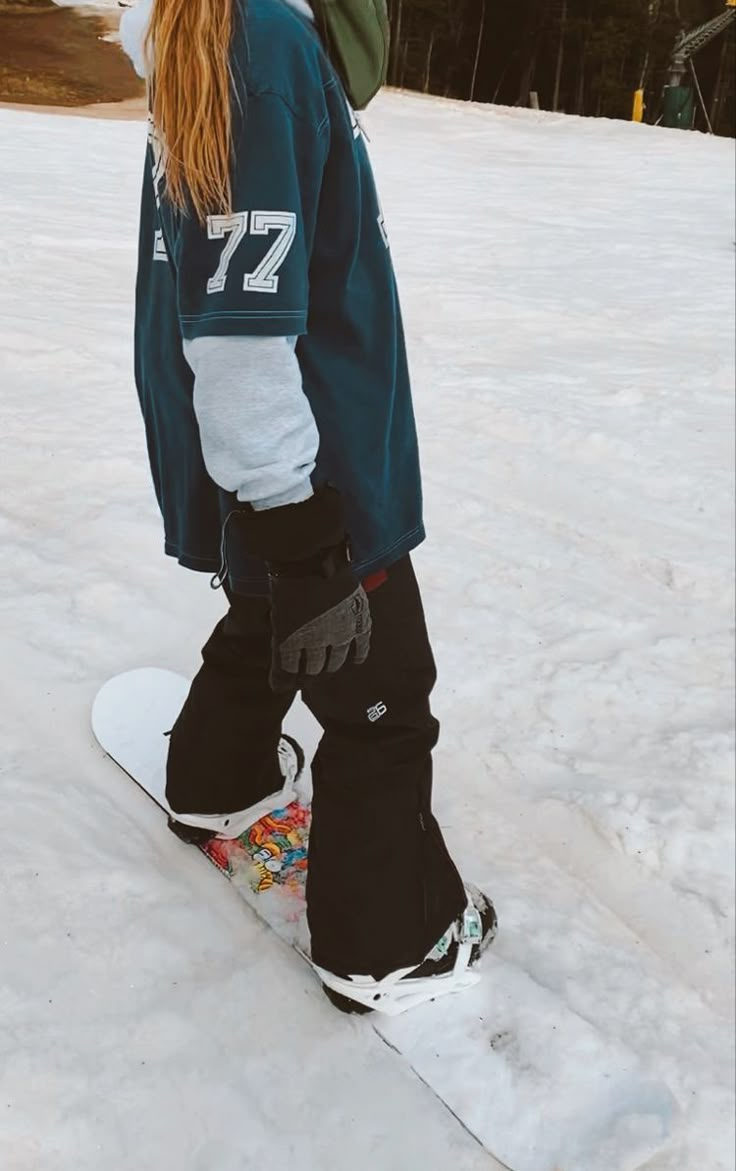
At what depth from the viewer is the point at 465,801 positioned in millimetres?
2072

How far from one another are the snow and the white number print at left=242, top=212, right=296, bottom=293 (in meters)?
1.00

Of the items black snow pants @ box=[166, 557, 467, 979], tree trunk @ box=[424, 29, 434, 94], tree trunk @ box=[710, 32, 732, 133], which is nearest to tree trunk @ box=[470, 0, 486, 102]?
tree trunk @ box=[424, 29, 434, 94]

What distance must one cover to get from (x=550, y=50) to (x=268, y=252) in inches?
884

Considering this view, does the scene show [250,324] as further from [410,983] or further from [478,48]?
[478,48]

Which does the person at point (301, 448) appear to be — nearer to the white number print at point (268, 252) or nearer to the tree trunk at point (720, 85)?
the white number print at point (268, 252)

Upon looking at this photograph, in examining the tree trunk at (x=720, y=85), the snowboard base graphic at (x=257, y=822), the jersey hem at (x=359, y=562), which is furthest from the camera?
the tree trunk at (x=720, y=85)

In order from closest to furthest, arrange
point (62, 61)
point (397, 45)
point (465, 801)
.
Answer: point (465, 801)
point (62, 61)
point (397, 45)

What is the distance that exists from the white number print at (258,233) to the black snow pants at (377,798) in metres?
0.45

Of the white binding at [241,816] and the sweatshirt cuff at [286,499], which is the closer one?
the sweatshirt cuff at [286,499]

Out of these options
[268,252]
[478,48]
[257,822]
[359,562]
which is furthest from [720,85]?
[268,252]

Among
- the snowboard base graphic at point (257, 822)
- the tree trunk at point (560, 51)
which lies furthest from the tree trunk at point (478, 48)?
the snowboard base graphic at point (257, 822)

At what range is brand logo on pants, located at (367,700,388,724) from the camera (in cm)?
133

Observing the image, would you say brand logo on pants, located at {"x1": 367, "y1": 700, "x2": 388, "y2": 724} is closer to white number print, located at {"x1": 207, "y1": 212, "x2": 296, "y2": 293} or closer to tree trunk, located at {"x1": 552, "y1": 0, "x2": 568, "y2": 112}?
white number print, located at {"x1": 207, "y1": 212, "x2": 296, "y2": 293}

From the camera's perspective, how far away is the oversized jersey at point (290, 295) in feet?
3.33
